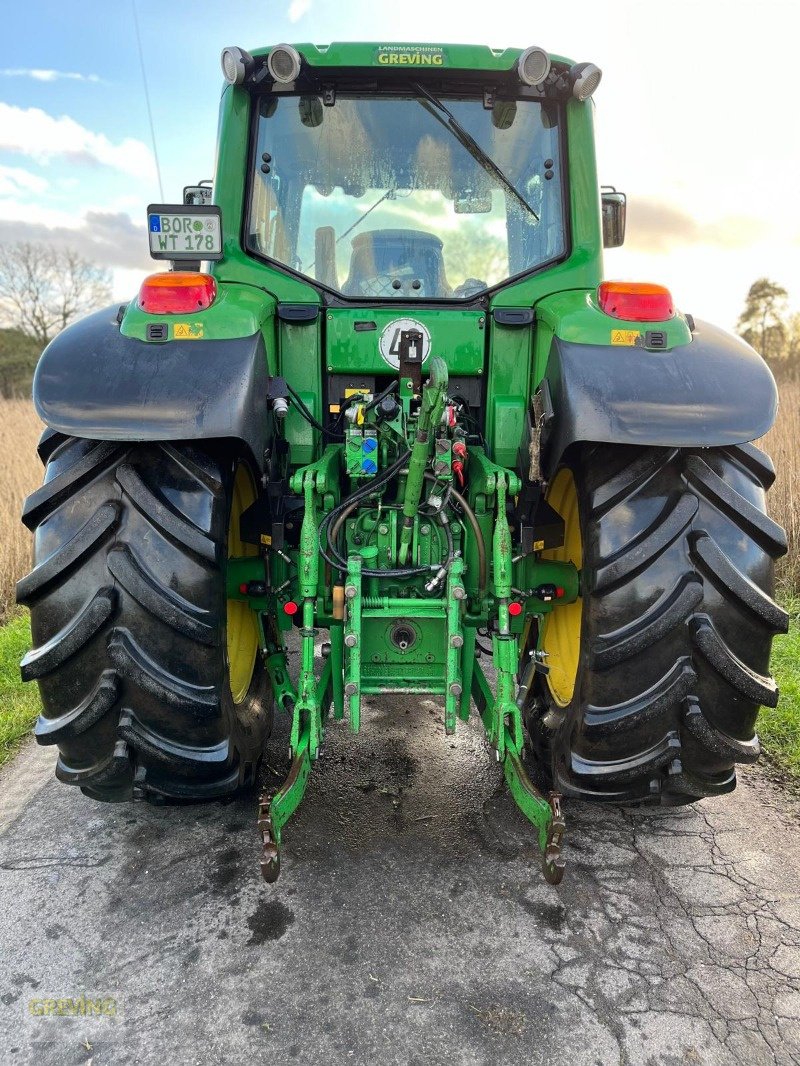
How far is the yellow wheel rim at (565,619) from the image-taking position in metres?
2.62

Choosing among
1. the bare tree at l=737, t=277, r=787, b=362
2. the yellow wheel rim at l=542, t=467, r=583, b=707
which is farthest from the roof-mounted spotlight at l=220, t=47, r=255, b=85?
the bare tree at l=737, t=277, r=787, b=362

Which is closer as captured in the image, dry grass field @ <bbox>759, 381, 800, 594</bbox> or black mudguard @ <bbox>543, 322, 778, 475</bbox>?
black mudguard @ <bbox>543, 322, 778, 475</bbox>

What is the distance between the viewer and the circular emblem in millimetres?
2562

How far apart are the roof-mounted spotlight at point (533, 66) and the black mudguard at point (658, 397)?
106cm

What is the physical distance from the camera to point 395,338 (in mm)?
2566

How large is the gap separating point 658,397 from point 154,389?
137cm

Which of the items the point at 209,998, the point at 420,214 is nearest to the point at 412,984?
the point at 209,998

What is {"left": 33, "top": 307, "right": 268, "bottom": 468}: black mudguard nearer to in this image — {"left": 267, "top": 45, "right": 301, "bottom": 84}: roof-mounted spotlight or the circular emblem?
the circular emblem

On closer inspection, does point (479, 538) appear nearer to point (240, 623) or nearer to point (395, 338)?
point (395, 338)

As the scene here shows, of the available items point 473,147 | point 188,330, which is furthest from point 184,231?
point 473,147

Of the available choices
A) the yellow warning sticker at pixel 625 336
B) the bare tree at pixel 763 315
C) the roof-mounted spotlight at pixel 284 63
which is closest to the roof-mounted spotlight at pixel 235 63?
the roof-mounted spotlight at pixel 284 63

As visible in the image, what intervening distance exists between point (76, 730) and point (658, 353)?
1970 mm

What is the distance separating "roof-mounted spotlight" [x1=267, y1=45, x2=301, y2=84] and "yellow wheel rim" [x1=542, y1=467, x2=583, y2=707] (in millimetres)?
1636

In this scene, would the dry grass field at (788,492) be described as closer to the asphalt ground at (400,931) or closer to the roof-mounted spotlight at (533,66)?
the asphalt ground at (400,931)
